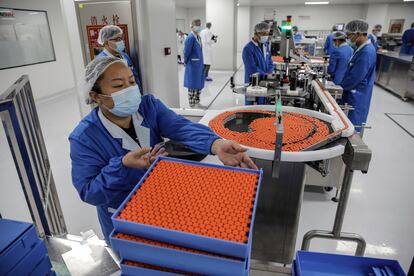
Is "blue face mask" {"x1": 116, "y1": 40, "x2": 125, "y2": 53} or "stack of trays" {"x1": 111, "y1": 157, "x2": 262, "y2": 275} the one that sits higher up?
"blue face mask" {"x1": 116, "y1": 40, "x2": 125, "y2": 53}

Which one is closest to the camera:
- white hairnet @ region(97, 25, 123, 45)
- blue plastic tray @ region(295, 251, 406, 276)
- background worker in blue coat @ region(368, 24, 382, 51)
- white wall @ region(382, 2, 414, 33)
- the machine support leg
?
blue plastic tray @ region(295, 251, 406, 276)

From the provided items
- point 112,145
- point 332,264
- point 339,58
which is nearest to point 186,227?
point 332,264

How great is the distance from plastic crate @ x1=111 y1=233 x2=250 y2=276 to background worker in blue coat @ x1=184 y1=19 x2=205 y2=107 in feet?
16.6

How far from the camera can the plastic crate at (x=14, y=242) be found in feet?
1.84

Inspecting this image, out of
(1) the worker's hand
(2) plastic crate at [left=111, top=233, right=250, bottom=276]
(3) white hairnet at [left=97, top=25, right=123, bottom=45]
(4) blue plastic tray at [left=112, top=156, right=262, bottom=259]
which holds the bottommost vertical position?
(1) the worker's hand

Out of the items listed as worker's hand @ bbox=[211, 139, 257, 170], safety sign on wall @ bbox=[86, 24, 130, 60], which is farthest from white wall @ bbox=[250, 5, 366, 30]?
worker's hand @ bbox=[211, 139, 257, 170]

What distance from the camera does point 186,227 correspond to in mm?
513

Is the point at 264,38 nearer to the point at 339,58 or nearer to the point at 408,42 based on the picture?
the point at 339,58

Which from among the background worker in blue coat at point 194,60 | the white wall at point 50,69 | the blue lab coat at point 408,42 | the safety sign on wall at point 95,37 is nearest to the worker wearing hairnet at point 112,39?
the safety sign on wall at point 95,37

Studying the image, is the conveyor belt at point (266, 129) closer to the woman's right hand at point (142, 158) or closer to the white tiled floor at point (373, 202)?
the woman's right hand at point (142, 158)

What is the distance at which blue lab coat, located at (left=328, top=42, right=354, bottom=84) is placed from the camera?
175 inches

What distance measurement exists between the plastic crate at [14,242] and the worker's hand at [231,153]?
643 millimetres

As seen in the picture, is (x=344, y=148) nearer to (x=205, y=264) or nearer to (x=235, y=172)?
(x=235, y=172)

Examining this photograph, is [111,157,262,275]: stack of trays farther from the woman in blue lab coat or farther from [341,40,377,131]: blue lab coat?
[341,40,377,131]: blue lab coat
